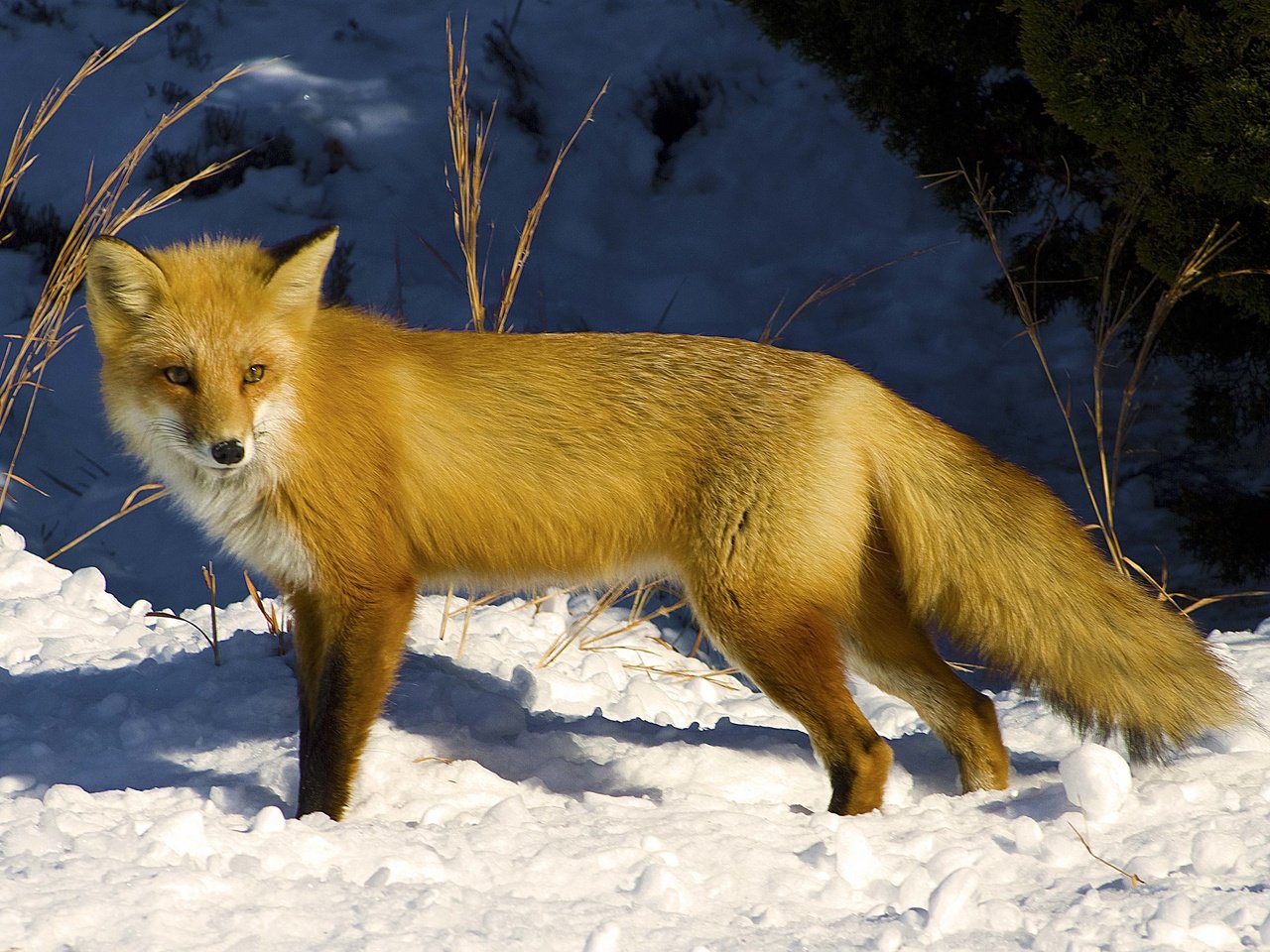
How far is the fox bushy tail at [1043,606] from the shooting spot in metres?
2.94

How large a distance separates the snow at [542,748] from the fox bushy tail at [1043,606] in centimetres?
16

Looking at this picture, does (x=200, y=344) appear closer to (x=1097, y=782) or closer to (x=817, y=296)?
(x=1097, y=782)

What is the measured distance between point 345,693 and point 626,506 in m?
0.77

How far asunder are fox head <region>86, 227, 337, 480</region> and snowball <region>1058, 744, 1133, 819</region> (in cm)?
190

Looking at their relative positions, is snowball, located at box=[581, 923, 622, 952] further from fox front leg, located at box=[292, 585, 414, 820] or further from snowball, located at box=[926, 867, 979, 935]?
fox front leg, located at box=[292, 585, 414, 820]

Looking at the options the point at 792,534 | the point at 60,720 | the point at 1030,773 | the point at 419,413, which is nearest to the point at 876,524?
the point at 792,534

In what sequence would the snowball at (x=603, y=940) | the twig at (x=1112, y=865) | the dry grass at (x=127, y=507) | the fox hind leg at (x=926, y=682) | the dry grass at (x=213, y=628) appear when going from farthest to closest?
the dry grass at (x=127, y=507), the dry grass at (x=213, y=628), the fox hind leg at (x=926, y=682), the twig at (x=1112, y=865), the snowball at (x=603, y=940)

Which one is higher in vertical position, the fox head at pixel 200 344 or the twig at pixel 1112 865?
the fox head at pixel 200 344

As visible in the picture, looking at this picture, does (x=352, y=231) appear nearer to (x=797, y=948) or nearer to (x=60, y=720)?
(x=60, y=720)

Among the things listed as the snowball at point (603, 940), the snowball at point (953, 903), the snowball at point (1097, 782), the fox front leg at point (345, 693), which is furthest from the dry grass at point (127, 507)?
the snowball at point (1097, 782)

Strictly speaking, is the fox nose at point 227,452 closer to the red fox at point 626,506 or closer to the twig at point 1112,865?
the red fox at point 626,506

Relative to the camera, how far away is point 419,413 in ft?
9.96

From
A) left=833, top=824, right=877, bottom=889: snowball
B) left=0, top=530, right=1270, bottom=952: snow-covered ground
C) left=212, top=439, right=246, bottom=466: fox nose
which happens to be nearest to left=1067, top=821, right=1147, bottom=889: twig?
left=0, top=530, right=1270, bottom=952: snow-covered ground

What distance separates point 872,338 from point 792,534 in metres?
5.38
